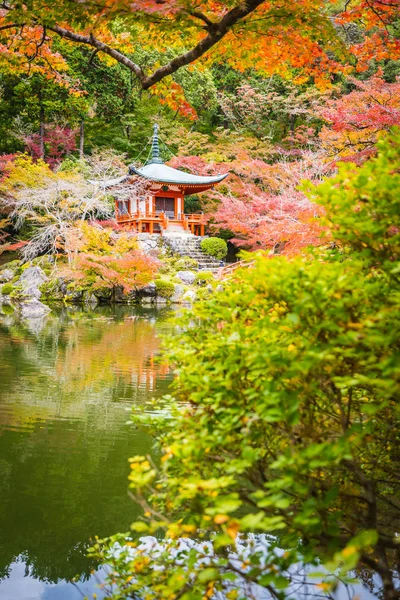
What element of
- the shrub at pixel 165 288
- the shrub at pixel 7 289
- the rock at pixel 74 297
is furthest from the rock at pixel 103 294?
the shrub at pixel 7 289

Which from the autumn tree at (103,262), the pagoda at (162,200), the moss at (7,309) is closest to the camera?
the moss at (7,309)

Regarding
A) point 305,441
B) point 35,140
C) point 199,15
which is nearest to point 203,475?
point 305,441

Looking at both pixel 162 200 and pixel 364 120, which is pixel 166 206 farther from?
pixel 364 120

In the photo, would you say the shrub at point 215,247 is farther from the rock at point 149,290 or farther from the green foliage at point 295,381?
the green foliage at point 295,381

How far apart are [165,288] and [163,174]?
7476 mm

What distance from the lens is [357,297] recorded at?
141 centimetres

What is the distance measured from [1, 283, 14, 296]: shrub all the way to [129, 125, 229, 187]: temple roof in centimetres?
729

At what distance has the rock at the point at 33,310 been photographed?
1341cm

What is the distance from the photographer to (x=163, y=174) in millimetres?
22766

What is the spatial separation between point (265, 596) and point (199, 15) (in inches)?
125

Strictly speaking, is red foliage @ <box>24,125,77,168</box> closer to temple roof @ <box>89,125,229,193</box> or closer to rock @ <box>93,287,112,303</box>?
temple roof @ <box>89,125,229,193</box>

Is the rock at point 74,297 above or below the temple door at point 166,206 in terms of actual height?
below

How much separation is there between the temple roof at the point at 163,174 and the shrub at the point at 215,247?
106 inches

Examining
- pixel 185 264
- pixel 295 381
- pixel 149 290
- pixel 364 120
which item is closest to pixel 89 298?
pixel 149 290
